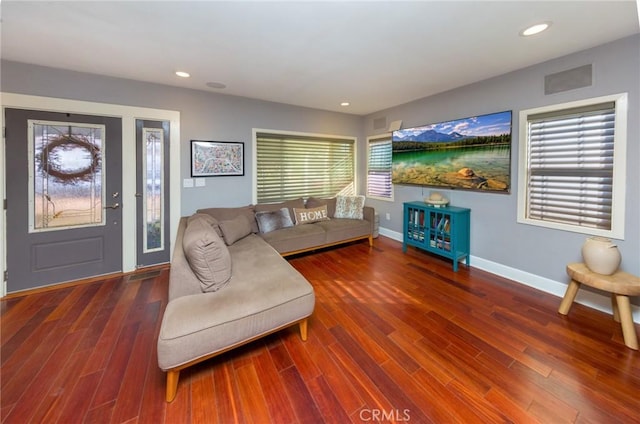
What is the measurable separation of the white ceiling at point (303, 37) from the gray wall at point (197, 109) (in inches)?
Answer: 5.8

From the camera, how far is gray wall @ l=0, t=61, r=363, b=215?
2.81m

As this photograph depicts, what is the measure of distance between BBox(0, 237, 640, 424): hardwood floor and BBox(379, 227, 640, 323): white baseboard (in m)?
0.11

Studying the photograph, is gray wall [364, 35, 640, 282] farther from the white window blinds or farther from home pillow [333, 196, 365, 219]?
home pillow [333, 196, 365, 219]

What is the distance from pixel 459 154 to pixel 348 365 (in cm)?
312

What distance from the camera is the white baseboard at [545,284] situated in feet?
8.02

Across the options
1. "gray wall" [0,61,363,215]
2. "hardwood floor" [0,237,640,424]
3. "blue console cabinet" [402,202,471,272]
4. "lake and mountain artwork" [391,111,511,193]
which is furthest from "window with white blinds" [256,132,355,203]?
"hardwood floor" [0,237,640,424]

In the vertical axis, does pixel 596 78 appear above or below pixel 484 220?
above

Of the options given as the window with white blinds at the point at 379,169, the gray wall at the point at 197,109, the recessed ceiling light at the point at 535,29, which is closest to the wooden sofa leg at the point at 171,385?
the gray wall at the point at 197,109

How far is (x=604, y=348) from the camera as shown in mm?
1951

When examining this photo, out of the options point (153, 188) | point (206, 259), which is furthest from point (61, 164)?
point (206, 259)

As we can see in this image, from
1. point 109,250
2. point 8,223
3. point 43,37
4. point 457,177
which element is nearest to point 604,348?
point 457,177

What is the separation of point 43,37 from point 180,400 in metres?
3.15

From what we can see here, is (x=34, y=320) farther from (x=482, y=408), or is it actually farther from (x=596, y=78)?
(x=596, y=78)

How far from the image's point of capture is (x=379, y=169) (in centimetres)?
516
